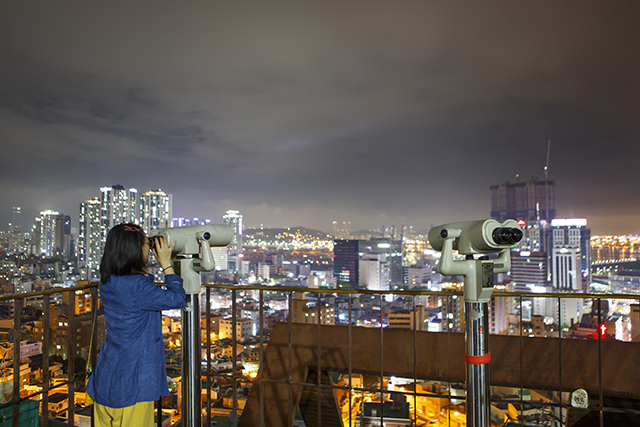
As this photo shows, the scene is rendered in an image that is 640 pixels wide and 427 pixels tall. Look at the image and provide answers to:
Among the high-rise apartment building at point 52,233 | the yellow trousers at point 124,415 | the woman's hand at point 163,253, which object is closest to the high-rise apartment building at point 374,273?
the high-rise apartment building at point 52,233

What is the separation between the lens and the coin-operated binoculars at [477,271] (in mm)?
1192

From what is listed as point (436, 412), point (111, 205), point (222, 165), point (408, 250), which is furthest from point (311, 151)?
point (436, 412)

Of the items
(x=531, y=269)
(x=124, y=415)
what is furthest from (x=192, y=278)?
(x=531, y=269)

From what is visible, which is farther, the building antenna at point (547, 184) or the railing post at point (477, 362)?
the building antenna at point (547, 184)

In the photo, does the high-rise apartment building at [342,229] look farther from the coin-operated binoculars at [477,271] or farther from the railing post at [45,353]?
the coin-operated binoculars at [477,271]

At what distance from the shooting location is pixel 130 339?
144 cm

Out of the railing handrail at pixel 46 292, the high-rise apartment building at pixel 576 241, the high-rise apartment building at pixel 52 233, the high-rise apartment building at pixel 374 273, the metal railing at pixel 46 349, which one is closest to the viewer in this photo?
the railing handrail at pixel 46 292

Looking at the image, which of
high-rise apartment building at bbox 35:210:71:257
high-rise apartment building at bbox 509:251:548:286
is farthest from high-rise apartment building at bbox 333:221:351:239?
high-rise apartment building at bbox 35:210:71:257

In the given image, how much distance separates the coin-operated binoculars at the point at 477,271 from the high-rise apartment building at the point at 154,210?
1132 inches

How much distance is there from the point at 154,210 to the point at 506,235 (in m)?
31.3

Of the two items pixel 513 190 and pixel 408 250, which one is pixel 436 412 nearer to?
pixel 408 250

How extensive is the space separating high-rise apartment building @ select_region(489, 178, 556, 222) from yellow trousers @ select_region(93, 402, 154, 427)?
40.6 meters

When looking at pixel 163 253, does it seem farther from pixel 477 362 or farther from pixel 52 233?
pixel 52 233

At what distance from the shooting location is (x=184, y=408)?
5.41 feet
